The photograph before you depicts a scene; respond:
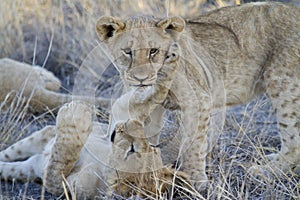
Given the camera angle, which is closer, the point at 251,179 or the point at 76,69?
the point at 251,179

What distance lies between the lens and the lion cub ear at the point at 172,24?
144 inches

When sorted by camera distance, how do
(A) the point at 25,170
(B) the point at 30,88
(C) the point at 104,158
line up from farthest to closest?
(B) the point at 30,88
(A) the point at 25,170
(C) the point at 104,158

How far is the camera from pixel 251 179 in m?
3.84

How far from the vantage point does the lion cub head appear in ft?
10.6

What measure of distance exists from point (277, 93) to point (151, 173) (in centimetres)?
117

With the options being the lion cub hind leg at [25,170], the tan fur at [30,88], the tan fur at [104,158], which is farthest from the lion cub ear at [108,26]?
the tan fur at [30,88]

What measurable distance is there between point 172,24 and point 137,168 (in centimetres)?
86

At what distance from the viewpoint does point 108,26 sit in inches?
147

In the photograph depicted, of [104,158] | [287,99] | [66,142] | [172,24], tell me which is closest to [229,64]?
[287,99]

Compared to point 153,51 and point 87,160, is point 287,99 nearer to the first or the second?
point 153,51

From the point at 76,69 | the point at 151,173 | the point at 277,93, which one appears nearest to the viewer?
Answer: the point at 151,173

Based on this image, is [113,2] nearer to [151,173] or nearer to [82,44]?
[82,44]

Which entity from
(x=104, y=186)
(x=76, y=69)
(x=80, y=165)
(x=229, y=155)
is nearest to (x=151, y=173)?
(x=104, y=186)

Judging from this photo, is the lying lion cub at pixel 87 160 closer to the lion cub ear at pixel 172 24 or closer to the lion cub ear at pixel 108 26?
the lion cub ear at pixel 108 26
